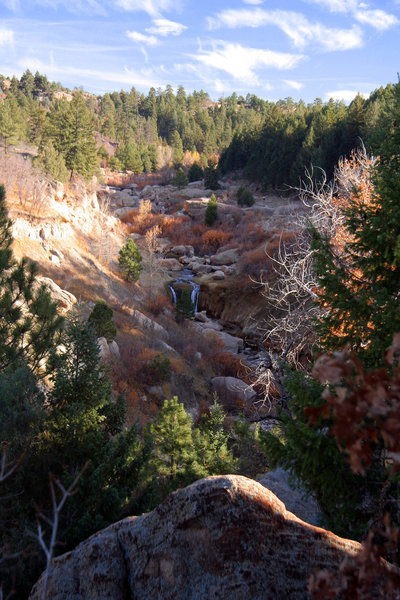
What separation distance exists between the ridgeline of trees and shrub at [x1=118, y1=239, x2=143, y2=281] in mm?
12919

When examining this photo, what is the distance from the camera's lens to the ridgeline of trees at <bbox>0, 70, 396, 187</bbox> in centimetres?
4125

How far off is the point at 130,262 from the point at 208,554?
26790mm

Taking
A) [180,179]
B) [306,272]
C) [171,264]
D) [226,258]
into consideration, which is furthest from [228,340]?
[180,179]

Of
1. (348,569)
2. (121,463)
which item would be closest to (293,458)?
(348,569)

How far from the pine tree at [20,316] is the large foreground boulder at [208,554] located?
5380 mm

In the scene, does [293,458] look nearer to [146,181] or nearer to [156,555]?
[156,555]

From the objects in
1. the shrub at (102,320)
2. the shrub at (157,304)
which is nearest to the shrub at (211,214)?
the shrub at (157,304)

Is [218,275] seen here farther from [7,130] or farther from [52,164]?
[7,130]

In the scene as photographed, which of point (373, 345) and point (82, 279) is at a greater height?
point (373, 345)

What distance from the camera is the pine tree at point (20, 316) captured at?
27.6 ft

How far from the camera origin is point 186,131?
314ft

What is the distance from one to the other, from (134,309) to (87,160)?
26.7 m

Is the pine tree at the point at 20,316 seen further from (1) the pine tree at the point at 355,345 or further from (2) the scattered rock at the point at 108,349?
(2) the scattered rock at the point at 108,349

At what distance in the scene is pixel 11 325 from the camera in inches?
340
